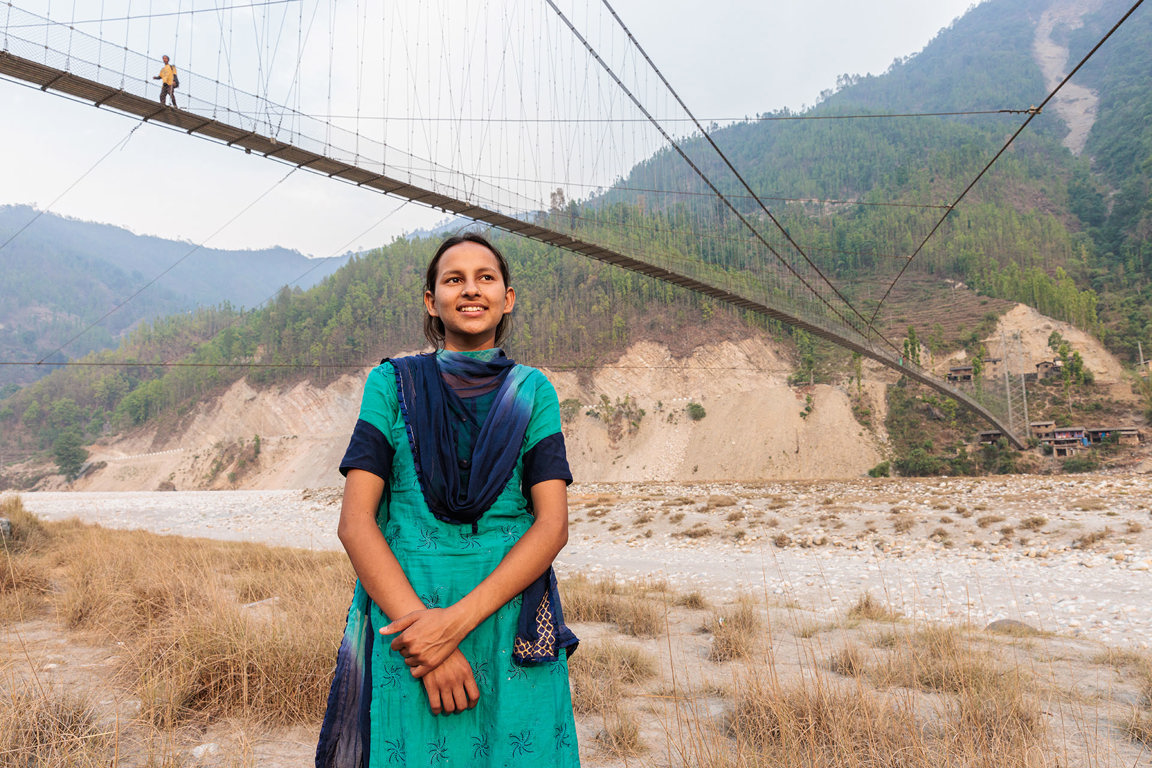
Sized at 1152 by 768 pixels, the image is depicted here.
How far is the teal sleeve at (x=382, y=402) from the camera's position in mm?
1037

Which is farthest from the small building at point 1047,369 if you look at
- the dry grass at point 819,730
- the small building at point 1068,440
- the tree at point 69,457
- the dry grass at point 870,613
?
the tree at point 69,457

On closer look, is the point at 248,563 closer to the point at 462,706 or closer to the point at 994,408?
the point at 462,706

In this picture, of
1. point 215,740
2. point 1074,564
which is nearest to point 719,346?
point 1074,564

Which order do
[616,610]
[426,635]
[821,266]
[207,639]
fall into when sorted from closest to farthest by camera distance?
1. [426,635]
2. [207,639]
3. [616,610]
4. [821,266]

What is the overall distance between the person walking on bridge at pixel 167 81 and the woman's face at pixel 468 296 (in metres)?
10.6

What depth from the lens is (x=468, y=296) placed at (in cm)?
119

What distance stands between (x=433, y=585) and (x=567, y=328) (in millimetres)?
54699

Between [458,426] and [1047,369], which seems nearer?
[458,426]

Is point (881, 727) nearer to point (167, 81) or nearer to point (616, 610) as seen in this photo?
point (616, 610)

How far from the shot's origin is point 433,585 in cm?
99

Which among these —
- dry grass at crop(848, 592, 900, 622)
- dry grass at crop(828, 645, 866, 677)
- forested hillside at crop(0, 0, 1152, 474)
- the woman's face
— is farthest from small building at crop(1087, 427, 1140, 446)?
the woman's face

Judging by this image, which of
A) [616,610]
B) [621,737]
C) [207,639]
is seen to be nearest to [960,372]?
[616,610]

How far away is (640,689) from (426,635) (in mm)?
2636

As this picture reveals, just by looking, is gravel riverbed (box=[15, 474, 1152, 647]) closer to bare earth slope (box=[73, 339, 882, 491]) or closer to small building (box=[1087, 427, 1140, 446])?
bare earth slope (box=[73, 339, 882, 491])
